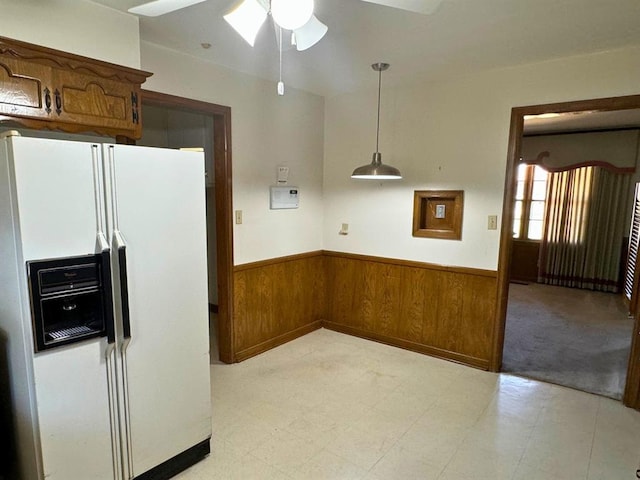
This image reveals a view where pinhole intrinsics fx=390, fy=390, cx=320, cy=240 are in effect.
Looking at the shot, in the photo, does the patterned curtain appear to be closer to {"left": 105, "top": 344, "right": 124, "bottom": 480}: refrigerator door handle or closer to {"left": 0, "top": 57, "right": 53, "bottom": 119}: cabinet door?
{"left": 105, "top": 344, "right": 124, "bottom": 480}: refrigerator door handle

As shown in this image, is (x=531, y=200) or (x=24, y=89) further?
(x=531, y=200)

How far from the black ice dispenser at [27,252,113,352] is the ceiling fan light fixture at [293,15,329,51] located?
127 cm

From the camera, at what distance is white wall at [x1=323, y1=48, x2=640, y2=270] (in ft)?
9.37

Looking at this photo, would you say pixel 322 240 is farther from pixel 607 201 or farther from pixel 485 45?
pixel 607 201

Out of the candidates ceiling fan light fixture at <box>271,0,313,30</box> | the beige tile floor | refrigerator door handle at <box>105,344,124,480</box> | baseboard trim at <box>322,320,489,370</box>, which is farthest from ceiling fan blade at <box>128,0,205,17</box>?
baseboard trim at <box>322,320,489,370</box>

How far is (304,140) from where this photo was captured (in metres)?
3.94

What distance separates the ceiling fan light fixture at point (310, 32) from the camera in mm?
1625

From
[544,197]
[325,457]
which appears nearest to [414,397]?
[325,457]

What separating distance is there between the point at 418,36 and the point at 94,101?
1916 mm

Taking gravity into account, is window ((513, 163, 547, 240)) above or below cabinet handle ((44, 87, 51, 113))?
below

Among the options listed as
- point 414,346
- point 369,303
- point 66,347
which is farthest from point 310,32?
point 414,346

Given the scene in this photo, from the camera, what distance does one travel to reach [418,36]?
2.44m

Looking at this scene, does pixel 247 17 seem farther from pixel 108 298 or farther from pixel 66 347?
pixel 66 347

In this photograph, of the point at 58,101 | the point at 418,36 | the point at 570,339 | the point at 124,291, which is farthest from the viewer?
the point at 570,339
